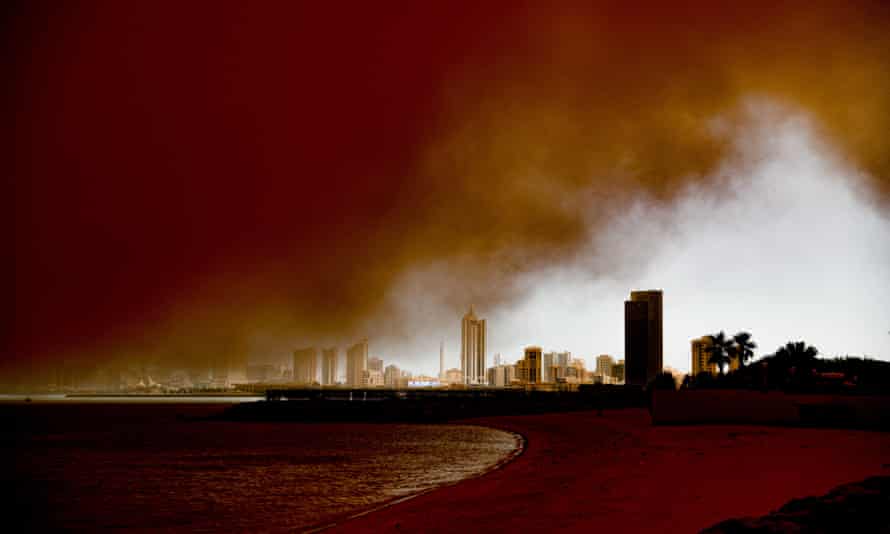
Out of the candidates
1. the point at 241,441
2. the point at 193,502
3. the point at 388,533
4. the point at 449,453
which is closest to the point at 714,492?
the point at 388,533

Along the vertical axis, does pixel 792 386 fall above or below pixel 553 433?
above

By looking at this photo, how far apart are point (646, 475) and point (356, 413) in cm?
6313

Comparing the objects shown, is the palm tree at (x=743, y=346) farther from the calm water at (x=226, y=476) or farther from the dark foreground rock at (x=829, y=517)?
the dark foreground rock at (x=829, y=517)

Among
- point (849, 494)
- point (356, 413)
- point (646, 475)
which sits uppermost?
point (849, 494)

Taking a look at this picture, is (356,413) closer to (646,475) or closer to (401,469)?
(401,469)

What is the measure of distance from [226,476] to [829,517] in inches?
861

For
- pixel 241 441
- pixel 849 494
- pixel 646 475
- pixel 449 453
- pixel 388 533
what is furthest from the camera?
pixel 241 441

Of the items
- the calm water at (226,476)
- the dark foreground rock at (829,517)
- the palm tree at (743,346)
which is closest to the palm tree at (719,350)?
the palm tree at (743,346)

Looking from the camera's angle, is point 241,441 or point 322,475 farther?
point 241,441

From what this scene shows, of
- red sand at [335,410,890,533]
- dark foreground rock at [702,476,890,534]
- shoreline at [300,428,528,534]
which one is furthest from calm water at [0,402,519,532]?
dark foreground rock at [702,476,890,534]

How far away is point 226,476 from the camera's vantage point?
26766 millimetres

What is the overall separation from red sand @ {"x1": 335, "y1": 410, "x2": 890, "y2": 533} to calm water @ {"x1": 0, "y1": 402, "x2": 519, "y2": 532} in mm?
2433

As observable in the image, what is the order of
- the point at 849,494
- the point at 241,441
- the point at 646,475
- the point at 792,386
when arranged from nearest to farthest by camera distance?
the point at 849,494
the point at 646,475
the point at 792,386
the point at 241,441

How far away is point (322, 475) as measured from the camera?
26.5m
